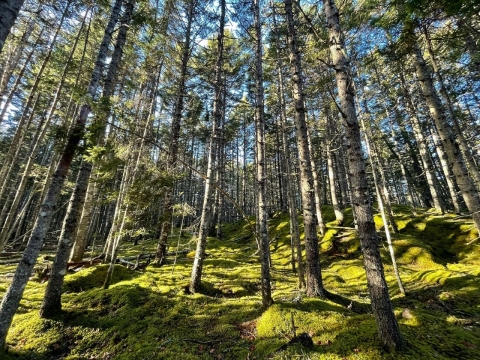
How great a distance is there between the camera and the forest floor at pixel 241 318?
12.0 ft

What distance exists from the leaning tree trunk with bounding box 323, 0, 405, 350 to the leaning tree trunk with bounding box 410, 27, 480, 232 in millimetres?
3417

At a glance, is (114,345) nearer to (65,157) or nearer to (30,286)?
(65,157)

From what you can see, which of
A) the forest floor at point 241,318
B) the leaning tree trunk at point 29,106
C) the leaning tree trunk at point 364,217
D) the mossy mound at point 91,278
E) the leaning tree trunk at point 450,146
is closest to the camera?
the leaning tree trunk at point 364,217

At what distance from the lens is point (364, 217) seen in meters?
3.35

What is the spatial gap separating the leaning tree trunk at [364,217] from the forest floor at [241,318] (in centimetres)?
31

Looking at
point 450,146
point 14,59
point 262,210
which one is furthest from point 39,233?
point 14,59

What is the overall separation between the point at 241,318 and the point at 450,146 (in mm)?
6444

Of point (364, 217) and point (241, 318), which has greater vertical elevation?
point (364, 217)

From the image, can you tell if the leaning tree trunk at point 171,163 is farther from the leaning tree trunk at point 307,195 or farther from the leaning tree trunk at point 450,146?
the leaning tree trunk at point 450,146

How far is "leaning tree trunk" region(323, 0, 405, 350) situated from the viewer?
3088 mm

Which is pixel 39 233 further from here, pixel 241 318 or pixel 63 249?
pixel 241 318

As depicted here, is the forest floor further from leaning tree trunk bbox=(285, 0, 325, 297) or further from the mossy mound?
leaning tree trunk bbox=(285, 0, 325, 297)

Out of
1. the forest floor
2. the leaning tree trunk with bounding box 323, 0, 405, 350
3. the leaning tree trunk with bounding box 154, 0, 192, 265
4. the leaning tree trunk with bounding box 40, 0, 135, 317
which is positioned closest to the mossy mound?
the forest floor

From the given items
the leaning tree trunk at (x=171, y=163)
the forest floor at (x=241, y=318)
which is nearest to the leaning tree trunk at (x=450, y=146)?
the forest floor at (x=241, y=318)
